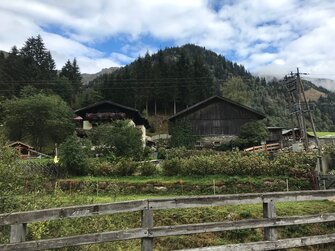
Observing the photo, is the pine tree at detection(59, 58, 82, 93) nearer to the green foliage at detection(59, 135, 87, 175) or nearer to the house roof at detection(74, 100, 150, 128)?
the house roof at detection(74, 100, 150, 128)

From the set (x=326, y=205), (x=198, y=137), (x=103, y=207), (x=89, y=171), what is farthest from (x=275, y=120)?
(x=103, y=207)

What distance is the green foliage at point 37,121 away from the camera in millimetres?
51250

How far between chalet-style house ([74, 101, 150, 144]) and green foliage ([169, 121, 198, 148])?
5.45 meters

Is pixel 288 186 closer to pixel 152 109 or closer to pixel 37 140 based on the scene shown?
pixel 37 140

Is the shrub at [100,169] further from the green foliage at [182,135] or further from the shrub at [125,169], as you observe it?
the green foliage at [182,135]

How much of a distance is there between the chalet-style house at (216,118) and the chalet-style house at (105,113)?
245 inches

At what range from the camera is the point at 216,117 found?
165 ft

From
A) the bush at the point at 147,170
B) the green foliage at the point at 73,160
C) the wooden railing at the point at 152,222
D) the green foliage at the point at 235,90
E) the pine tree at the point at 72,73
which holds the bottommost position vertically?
the wooden railing at the point at 152,222

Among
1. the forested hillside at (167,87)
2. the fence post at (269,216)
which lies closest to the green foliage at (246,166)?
the fence post at (269,216)

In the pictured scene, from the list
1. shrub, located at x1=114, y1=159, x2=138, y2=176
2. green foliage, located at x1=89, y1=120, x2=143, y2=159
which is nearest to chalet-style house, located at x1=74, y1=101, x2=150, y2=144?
green foliage, located at x1=89, y1=120, x2=143, y2=159

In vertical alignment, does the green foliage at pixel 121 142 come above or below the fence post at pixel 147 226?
above

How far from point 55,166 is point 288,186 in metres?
17.6

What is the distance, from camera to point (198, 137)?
1954 inches

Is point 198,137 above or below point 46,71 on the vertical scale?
below
